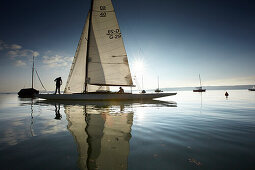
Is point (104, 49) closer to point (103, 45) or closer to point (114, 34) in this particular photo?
point (103, 45)

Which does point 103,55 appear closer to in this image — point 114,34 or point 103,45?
point 103,45

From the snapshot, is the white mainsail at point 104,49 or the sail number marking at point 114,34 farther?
the sail number marking at point 114,34

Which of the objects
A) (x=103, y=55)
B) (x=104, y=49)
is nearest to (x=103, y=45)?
(x=104, y=49)

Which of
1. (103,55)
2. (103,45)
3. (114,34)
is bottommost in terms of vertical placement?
(103,55)

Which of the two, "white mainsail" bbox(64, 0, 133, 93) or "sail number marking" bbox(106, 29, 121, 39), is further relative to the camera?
"sail number marking" bbox(106, 29, 121, 39)

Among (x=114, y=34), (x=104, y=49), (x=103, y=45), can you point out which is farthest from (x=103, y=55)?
(x=114, y=34)

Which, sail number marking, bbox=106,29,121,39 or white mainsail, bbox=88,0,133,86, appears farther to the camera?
sail number marking, bbox=106,29,121,39

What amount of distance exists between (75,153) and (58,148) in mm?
681

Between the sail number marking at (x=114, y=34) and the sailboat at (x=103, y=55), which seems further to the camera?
the sail number marking at (x=114, y=34)

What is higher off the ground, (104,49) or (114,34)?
(114,34)

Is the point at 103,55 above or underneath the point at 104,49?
underneath

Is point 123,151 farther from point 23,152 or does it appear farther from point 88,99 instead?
point 88,99

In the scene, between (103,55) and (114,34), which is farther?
(114,34)

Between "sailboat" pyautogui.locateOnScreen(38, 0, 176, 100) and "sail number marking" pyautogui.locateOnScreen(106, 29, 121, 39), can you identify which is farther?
"sail number marking" pyautogui.locateOnScreen(106, 29, 121, 39)
